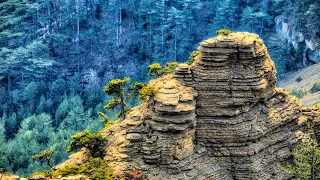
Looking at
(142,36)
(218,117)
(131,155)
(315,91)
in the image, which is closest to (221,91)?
(218,117)

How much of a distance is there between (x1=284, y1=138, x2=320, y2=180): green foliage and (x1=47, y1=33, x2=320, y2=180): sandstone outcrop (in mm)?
1056

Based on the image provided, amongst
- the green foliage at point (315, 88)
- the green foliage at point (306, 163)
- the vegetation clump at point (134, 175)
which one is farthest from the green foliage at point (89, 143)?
the green foliage at point (315, 88)

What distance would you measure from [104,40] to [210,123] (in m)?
57.9

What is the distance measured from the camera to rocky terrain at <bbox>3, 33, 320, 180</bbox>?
25422 mm

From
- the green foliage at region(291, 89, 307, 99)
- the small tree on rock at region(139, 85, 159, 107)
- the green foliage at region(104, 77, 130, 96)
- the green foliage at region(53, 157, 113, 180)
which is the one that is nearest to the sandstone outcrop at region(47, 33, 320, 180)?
the small tree on rock at region(139, 85, 159, 107)

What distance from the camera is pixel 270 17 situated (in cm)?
8069

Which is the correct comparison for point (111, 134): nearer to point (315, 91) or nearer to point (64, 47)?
point (315, 91)

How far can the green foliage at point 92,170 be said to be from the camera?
24188 mm

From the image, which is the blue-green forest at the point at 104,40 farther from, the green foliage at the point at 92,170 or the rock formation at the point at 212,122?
the green foliage at the point at 92,170

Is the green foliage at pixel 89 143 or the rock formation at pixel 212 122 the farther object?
the green foliage at pixel 89 143

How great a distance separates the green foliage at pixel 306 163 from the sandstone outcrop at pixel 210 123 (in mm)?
1056

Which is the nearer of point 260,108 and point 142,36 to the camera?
point 260,108

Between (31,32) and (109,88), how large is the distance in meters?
56.3

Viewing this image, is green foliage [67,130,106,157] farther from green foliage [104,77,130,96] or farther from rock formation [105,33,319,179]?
green foliage [104,77,130,96]
